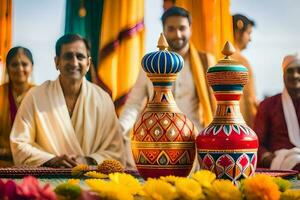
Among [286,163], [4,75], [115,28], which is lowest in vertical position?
[286,163]

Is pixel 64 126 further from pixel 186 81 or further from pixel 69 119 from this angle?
pixel 186 81

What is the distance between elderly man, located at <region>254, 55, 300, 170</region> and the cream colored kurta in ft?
3.32

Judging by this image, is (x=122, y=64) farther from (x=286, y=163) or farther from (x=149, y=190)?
(x=149, y=190)

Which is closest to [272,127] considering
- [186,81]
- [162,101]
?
[186,81]

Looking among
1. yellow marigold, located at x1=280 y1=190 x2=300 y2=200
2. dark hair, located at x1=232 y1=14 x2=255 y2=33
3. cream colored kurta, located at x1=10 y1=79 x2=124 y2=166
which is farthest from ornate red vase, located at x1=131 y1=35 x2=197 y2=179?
dark hair, located at x1=232 y1=14 x2=255 y2=33

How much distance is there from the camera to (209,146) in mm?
1549

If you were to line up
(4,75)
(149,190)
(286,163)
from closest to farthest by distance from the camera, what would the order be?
1. (149,190)
2. (286,163)
3. (4,75)

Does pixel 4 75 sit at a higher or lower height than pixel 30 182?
higher

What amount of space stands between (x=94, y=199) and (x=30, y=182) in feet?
0.43

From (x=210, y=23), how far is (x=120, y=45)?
2.37ft

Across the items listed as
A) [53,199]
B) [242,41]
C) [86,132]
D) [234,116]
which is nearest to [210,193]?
[53,199]

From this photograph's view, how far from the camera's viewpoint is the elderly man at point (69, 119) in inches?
132

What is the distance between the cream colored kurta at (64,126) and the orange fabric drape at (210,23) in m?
1.69

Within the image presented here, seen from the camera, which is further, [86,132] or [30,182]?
[86,132]
